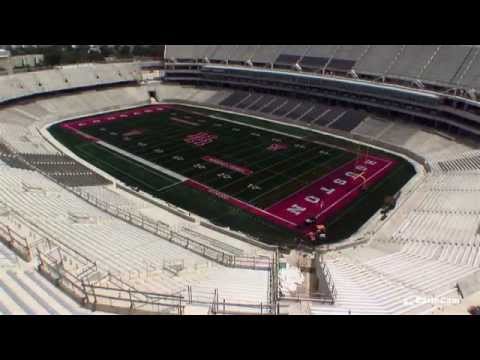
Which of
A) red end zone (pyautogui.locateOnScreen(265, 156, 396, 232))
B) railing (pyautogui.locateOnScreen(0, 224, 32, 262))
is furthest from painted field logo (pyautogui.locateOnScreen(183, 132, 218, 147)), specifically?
railing (pyautogui.locateOnScreen(0, 224, 32, 262))

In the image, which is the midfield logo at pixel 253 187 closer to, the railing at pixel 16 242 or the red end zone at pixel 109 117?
the railing at pixel 16 242

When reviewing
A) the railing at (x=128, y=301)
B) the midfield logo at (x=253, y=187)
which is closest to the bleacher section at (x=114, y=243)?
the railing at (x=128, y=301)

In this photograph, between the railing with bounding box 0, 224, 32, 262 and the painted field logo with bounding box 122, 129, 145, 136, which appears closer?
the railing with bounding box 0, 224, 32, 262

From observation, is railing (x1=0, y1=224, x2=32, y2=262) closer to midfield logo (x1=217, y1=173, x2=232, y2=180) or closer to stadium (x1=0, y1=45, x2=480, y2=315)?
stadium (x1=0, y1=45, x2=480, y2=315)

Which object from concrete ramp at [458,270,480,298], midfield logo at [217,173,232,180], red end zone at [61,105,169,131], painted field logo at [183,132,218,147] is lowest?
midfield logo at [217,173,232,180]

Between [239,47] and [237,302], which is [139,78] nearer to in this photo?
[239,47]

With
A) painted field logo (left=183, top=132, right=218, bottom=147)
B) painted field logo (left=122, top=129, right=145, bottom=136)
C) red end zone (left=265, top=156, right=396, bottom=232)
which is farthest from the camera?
painted field logo (left=122, top=129, right=145, bottom=136)

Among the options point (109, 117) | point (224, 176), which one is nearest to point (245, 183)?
point (224, 176)
